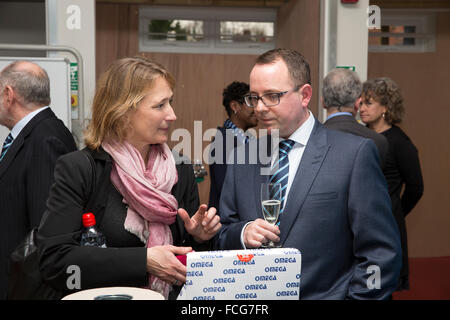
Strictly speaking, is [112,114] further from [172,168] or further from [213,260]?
[213,260]

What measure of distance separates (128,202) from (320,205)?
0.67 m

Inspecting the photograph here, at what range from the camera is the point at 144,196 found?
178 cm

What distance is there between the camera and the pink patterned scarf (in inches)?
69.8

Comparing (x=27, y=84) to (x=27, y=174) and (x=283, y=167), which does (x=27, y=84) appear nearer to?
(x=27, y=174)

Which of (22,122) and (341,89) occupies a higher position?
(341,89)

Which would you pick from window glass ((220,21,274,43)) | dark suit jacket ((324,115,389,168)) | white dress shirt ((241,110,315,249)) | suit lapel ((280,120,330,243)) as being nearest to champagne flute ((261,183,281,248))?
suit lapel ((280,120,330,243))

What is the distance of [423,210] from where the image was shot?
5684 millimetres

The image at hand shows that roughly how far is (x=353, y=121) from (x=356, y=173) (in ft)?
4.32

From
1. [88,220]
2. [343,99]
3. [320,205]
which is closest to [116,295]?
[88,220]

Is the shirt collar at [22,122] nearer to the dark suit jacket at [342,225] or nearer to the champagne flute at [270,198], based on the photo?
the dark suit jacket at [342,225]

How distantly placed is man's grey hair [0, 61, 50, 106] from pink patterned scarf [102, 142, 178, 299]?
113cm

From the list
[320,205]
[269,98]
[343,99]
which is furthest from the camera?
[343,99]

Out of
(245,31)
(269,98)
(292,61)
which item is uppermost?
(245,31)
